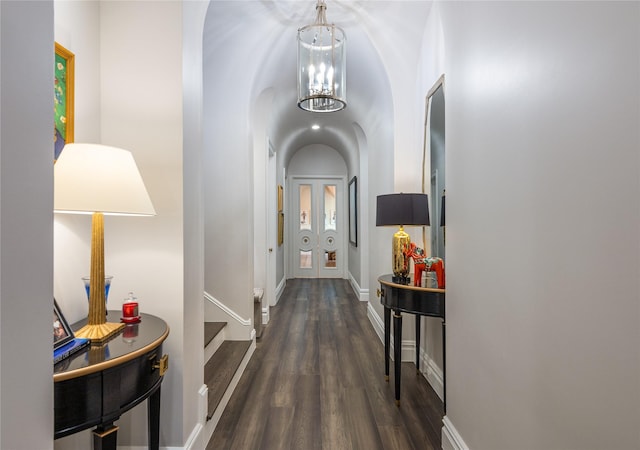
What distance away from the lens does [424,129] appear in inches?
115

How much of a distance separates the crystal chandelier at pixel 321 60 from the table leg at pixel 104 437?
2.13 meters

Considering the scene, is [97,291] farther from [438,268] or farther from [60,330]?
[438,268]

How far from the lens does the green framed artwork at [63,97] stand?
1.45 metres

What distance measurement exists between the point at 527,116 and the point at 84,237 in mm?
1812

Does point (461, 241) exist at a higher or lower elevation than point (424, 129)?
lower

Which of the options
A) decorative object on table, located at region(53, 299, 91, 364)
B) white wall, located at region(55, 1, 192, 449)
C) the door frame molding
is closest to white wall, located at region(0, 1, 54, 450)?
decorative object on table, located at region(53, 299, 91, 364)

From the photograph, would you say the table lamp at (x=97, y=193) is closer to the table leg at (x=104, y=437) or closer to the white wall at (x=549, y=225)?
the table leg at (x=104, y=437)

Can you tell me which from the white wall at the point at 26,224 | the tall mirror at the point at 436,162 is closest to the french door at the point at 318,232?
the tall mirror at the point at 436,162

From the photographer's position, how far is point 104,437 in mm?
1174

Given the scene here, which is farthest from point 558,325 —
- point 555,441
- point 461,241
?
point 461,241

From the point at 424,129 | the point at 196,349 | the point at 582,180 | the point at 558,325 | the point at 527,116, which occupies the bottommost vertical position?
the point at 196,349

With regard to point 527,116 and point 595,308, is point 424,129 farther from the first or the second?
point 595,308

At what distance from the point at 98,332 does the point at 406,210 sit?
75.7 inches

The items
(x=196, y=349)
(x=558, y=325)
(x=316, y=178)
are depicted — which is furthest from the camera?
(x=316, y=178)
